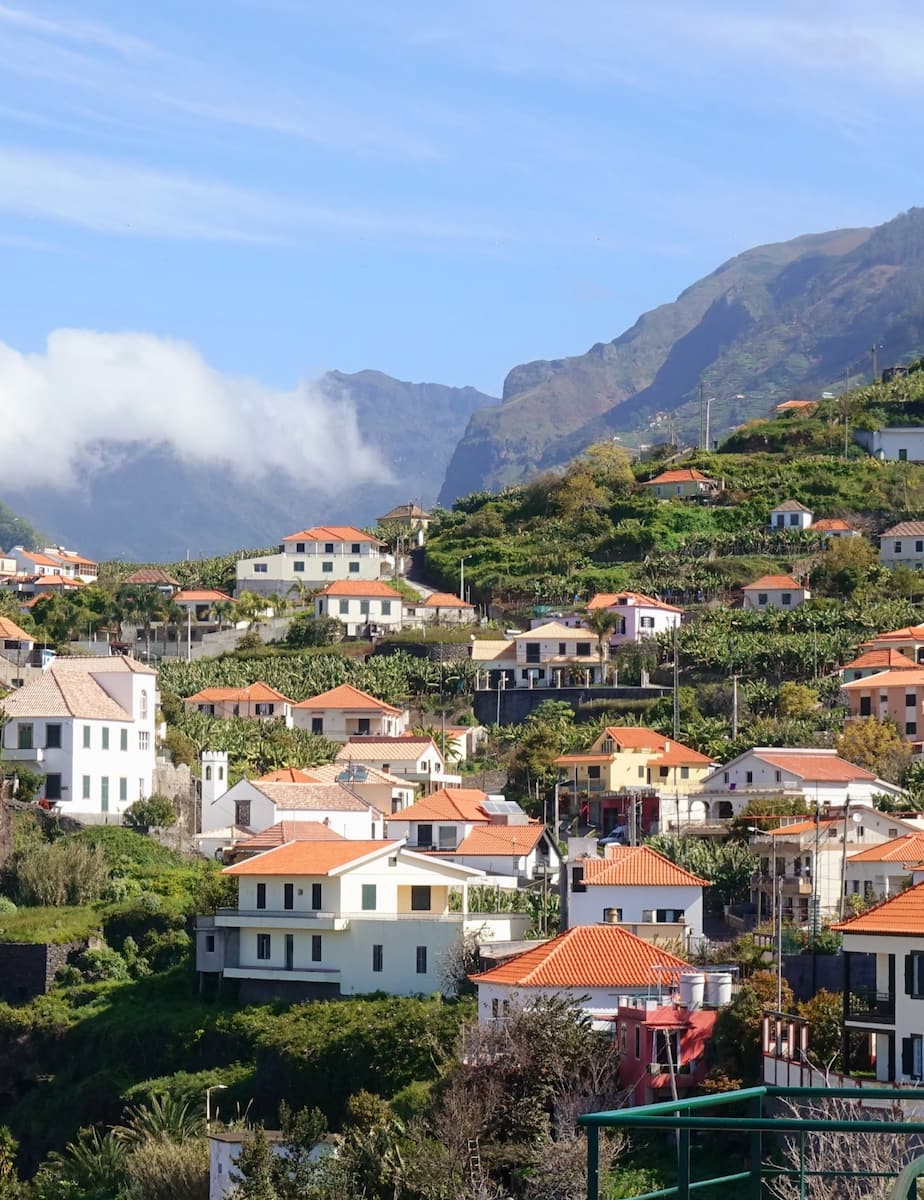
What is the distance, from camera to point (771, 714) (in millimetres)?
87312

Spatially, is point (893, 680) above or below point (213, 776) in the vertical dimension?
above

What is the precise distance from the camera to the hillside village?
145 feet

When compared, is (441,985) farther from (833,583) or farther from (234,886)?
(833,583)

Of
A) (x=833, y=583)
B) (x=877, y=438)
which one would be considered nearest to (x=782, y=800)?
(x=833, y=583)

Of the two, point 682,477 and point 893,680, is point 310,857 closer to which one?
point 893,680

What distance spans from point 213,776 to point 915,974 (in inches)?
1437

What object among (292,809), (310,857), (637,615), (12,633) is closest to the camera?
(310,857)

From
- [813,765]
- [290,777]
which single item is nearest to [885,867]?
[813,765]

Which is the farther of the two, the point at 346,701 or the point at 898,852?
the point at 346,701

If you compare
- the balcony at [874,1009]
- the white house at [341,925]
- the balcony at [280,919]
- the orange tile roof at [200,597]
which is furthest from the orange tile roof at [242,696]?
the balcony at [874,1009]

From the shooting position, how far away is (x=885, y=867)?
55906 millimetres

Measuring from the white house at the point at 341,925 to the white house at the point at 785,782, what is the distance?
15195 millimetres

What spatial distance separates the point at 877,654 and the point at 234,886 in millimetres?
37774

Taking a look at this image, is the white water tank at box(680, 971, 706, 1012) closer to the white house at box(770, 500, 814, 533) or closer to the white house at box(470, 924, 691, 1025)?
the white house at box(470, 924, 691, 1025)
